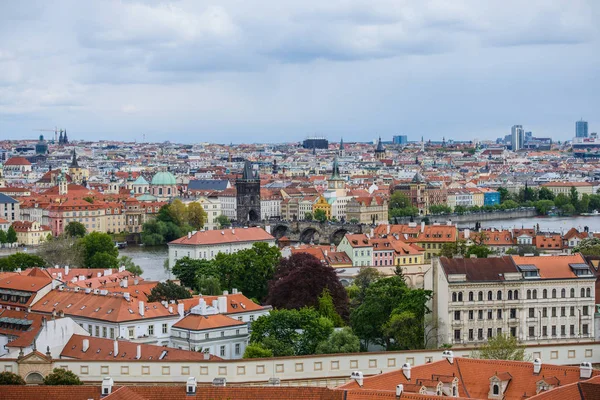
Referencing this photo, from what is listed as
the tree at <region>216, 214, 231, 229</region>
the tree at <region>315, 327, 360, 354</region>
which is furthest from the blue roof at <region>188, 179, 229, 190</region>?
the tree at <region>315, 327, 360, 354</region>

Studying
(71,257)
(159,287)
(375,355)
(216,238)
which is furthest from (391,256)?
(375,355)

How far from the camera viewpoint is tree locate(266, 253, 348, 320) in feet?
116

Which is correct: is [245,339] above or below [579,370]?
below

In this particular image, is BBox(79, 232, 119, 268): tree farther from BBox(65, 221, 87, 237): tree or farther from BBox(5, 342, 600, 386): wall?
BBox(5, 342, 600, 386): wall

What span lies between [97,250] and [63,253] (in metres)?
2.81

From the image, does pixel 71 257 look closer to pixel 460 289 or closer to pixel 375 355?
pixel 460 289

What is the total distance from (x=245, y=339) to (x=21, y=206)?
60.5 m

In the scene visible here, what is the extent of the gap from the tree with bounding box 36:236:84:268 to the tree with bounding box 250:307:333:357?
871 inches

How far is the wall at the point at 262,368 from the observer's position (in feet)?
60.7

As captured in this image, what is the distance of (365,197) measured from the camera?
96.1 m

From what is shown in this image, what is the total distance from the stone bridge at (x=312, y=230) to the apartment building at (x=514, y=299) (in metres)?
45.6

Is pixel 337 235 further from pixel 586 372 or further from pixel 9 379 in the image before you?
pixel 586 372

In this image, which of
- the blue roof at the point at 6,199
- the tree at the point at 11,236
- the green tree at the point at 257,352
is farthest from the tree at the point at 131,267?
the blue roof at the point at 6,199

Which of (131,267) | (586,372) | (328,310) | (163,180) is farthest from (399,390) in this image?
(163,180)
